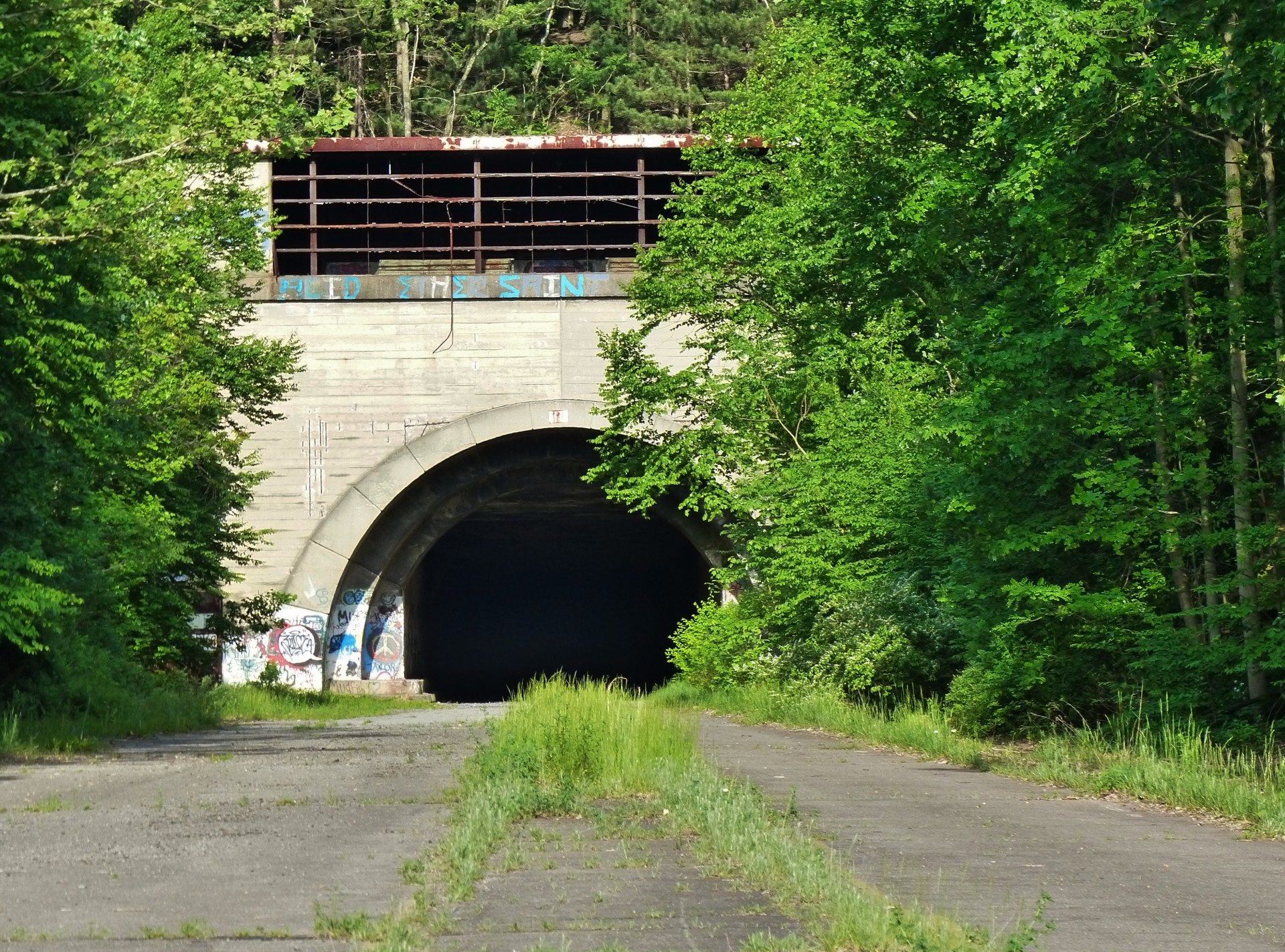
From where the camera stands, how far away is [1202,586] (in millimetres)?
14703

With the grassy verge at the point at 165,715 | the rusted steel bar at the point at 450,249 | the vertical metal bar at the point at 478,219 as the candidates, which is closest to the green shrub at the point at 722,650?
the grassy verge at the point at 165,715

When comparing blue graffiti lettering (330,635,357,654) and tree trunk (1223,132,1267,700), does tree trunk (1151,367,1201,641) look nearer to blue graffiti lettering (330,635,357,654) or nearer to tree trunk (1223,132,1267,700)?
tree trunk (1223,132,1267,700)

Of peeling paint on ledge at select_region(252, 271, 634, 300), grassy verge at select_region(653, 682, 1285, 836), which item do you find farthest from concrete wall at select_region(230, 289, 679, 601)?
grassy verge at select_region(653, 682, 1285, 836)

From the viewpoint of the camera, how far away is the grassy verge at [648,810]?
5.85 meters

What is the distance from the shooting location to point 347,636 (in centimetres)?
4094

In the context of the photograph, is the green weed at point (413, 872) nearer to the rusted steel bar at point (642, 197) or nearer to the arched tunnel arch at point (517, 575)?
the arched tunnel arch at point (517, 575)

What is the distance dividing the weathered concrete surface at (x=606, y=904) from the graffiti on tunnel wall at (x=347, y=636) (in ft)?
107

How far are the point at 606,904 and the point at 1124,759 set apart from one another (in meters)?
7.92

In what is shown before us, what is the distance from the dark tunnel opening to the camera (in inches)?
2023

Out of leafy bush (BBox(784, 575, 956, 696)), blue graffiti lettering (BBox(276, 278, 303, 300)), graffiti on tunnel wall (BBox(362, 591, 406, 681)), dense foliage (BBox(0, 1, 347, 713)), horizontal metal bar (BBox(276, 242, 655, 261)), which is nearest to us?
dense foliage (BBox(0, 1, 347, 713))

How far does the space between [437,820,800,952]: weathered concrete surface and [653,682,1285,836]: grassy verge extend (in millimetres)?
4141

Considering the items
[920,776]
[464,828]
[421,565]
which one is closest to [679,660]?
[421,565]

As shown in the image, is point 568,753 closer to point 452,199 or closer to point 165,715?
point 165,715

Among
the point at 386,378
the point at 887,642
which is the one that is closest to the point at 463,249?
the point at 386,378
